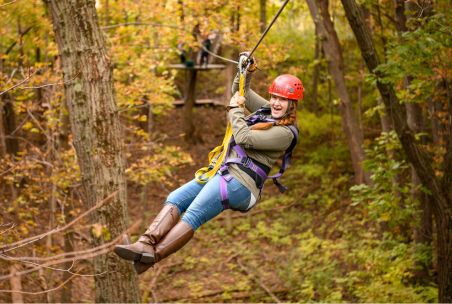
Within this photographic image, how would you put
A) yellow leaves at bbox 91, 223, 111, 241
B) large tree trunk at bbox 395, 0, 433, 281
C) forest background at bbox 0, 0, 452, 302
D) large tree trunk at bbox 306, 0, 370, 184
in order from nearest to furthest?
yellow leaves at bbox 91, 223, 111, 241
forest background at bbox 0, 0, 452, 302
large tree trunk at bbox 395, 0, 433, 281
large tree trunk at bbox 306, 0, 370, 184

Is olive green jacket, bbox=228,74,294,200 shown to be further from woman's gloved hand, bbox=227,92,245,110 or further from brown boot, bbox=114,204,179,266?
brown boot, bbox=114,204,179,266

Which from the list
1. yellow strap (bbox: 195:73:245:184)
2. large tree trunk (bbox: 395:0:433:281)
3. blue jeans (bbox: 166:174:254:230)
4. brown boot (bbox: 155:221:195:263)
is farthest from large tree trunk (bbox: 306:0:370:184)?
brown boot (bbox: 155:221:195:263)

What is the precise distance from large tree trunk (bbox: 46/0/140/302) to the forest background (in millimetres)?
27

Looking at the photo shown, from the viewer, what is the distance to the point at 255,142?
15.5ft

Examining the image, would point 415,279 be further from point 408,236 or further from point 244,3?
point 244,3

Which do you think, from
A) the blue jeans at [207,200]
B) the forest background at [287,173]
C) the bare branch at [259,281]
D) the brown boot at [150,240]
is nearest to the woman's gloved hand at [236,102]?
the blue jeans at [207,200]

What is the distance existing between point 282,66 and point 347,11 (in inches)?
461

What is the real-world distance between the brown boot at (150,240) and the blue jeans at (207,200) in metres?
0.12

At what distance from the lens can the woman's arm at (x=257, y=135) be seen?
15.3ft

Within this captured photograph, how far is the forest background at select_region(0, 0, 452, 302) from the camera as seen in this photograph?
7422mm

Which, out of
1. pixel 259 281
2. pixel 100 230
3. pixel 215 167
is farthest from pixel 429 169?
pixel 259 281

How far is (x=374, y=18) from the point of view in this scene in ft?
41.0

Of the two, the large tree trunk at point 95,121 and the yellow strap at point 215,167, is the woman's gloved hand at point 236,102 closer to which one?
the yellow strap at point 215,167

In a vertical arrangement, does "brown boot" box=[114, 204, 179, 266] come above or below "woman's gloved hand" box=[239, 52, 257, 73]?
below
